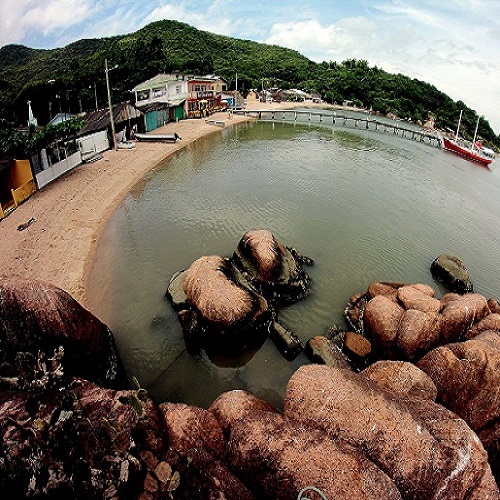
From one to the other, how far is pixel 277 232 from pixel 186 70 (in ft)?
248

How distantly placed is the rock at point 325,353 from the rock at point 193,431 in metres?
5.38

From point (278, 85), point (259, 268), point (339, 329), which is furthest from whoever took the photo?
point (278, 85)

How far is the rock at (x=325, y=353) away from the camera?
507 inches

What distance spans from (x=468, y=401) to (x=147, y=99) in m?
54.6

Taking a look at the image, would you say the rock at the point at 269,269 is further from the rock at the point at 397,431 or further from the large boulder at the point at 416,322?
the rock at the point at 397,431

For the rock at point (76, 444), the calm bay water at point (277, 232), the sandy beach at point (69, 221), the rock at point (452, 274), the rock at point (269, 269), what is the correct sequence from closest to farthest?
the rock at point (76, 444), the calm bay water at point (277, 232), the rock at point (269, 269), the sandy beach at point (69, 221), the rock at point (452, 274)

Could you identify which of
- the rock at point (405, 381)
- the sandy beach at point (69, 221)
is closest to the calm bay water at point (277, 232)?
the sandy beach at point (69, 221)

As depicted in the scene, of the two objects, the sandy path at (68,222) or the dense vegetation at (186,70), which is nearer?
the sandy path at (68,222)

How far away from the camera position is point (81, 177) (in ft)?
92.3


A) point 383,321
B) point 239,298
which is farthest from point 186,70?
point 383,321

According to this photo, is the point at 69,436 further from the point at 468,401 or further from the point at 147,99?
the point at 147,99

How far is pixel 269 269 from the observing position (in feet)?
51.6

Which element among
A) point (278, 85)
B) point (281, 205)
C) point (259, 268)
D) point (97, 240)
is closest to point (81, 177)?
point (97, 240)

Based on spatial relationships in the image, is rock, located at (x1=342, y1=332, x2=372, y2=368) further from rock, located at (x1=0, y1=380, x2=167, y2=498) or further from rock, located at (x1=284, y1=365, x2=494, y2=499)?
rock, located at (x1=0, y1=380, x2=167, y2=498)
